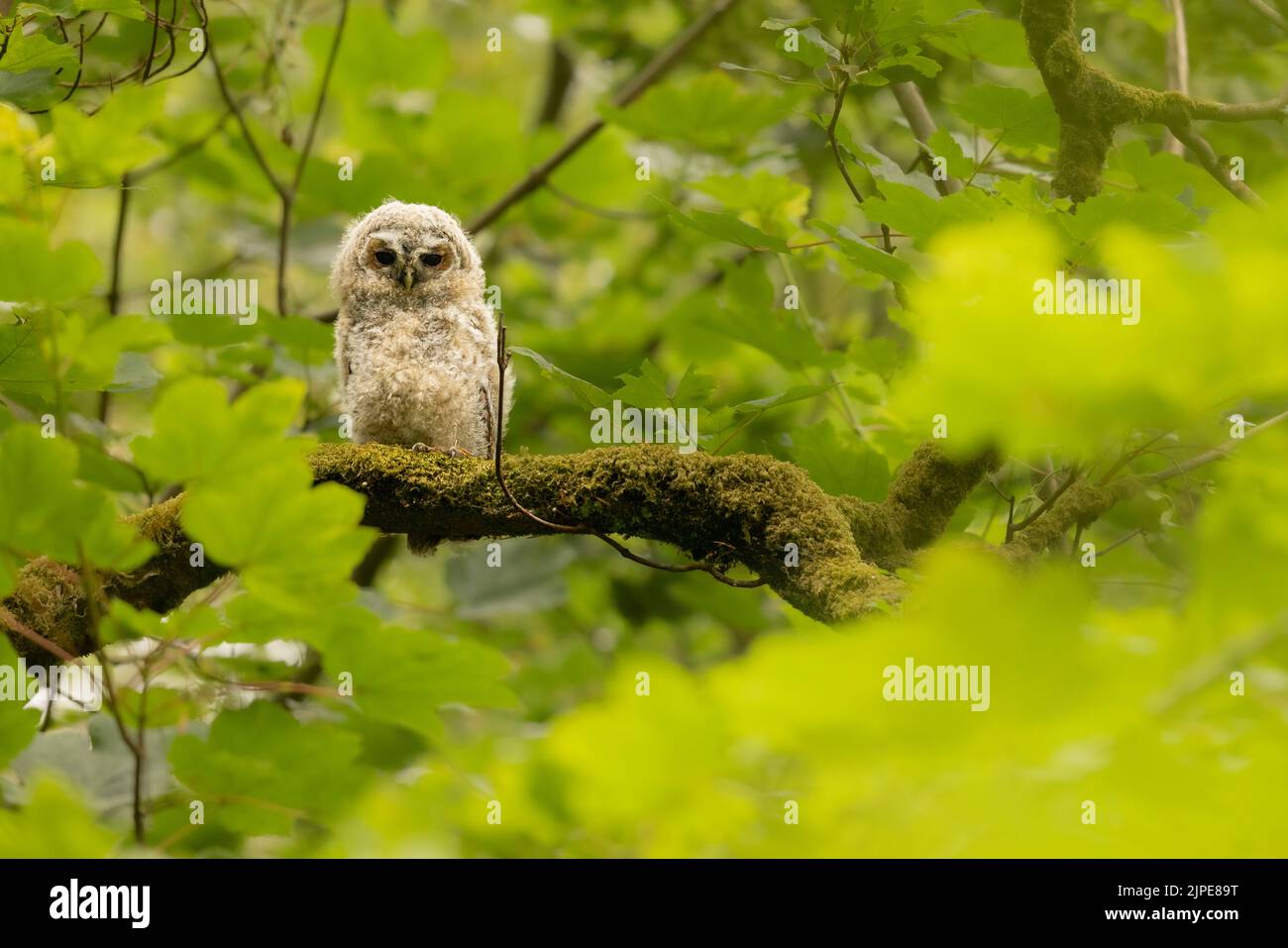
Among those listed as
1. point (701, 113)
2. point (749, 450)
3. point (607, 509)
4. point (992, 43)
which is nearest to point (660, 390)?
point (607, 509)

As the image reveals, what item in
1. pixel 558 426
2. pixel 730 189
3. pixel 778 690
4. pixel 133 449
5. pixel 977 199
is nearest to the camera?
pixel 778 690

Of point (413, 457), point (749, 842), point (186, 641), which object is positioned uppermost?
point (413, 457)

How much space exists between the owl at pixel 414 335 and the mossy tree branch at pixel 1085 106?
1.84m

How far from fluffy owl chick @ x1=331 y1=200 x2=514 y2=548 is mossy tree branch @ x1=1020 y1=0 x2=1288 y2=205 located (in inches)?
71.0

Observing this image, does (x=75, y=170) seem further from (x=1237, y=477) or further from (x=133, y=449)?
(x=1237, y=477)

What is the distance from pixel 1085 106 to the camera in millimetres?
2658

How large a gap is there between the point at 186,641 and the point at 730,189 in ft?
8.05

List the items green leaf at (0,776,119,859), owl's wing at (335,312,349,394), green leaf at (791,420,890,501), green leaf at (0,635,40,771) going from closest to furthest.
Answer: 1. green leaf at (0,776,119,859)
2. green leaf at (0,635,40,771)
3. green leaf at (791,420,890,501)
4. owl's wing at (335,312,349,394)

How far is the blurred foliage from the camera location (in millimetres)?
688

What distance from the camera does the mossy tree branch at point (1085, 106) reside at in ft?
8.68

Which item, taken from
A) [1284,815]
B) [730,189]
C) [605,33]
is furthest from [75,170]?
[605,33]

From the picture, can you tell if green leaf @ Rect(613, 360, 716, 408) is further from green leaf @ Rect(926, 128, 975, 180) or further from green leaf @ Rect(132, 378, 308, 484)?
green leaf @ Rect(132, 378, 308, 484)

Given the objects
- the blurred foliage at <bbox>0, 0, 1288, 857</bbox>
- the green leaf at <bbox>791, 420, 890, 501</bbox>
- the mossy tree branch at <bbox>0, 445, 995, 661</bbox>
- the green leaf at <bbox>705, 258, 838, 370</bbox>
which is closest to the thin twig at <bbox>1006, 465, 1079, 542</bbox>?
the blurred foliage at <bbox>0, 0, 1288, 857</bbox>

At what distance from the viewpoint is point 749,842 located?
2.84 ft
